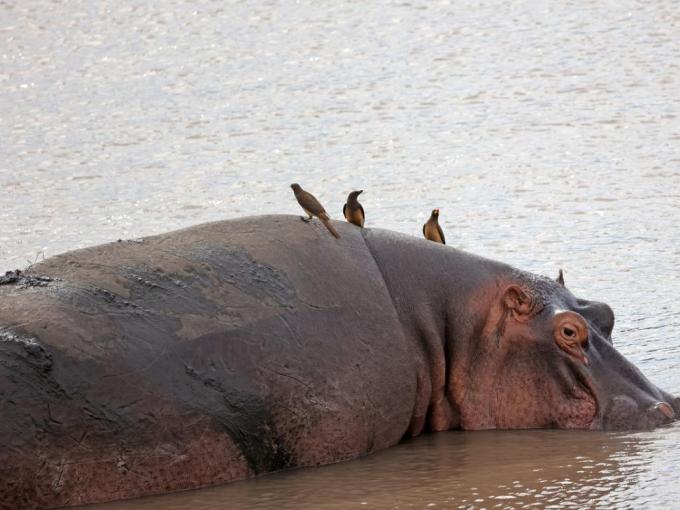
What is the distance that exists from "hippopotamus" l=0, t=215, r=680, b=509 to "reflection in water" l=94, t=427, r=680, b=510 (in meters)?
0.10

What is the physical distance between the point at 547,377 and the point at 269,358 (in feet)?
4.15

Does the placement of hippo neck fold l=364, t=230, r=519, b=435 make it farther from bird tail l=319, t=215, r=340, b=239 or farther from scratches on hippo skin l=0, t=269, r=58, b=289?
scratches on hippo skin l=0, t=269, r=58, b=289

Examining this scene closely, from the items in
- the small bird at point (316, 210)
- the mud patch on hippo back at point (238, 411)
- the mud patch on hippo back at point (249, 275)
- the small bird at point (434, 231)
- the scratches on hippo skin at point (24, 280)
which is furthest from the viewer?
the small bird at point (434, 231)

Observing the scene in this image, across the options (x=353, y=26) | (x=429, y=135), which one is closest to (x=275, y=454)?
(x=429, y=135)

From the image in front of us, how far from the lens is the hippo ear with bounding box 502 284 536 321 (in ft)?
21.5

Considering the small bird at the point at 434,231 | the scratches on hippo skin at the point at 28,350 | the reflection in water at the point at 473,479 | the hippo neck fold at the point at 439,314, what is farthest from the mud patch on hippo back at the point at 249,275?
the small bird at the point at 434,231

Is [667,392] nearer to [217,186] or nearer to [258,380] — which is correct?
[258,380]

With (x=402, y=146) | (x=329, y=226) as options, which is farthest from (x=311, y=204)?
(x=402, y=146)

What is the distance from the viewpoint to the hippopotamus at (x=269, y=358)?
5.52 meters

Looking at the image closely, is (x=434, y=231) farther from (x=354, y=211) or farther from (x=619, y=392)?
(x=619, y=392)

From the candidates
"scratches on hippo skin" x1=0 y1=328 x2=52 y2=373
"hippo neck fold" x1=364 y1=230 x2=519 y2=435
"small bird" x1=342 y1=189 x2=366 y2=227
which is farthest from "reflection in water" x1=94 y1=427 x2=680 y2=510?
"small bird" x1=342 y1=189 x2=366 y2=227

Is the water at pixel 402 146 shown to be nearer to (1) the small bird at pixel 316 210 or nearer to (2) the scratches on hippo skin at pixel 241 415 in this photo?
(2) the scratches on hippo skin at pixel 241 415

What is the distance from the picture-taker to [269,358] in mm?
5957

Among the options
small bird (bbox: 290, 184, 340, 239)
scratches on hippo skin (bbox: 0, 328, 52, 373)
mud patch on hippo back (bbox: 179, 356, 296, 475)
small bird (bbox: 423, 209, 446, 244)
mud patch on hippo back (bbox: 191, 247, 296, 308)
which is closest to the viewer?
scratches on hippo skin (bbox: 0, 328, 52, 373)
